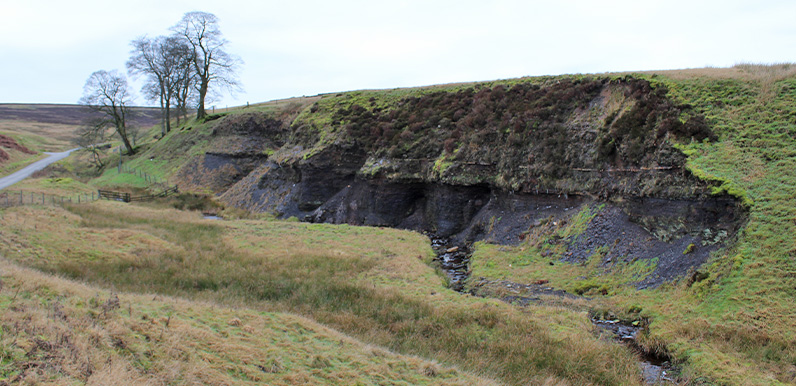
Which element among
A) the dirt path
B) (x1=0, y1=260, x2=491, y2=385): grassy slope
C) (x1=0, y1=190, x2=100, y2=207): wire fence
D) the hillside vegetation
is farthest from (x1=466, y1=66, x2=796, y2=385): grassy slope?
the dirt path

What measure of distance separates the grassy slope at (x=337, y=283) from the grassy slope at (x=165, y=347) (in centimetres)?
168

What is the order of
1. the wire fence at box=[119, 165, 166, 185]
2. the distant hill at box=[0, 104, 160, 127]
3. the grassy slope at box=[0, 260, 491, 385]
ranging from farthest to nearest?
the distant hill at box=[0, 104, 160, 127]
the wire fence at box=[119, 165, 166, 185]
the grassy slope at box=[0, 260, 491, 385]

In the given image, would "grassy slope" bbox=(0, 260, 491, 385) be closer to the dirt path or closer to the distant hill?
the dirt path

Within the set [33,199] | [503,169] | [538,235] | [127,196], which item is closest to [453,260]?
[538,235]

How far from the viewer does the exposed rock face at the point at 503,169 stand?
59.9 feet

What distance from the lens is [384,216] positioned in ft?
106

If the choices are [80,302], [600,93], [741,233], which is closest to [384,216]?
[600,93]

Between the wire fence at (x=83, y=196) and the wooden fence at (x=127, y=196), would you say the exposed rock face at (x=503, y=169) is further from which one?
the wire fence at (x=83, y=196)

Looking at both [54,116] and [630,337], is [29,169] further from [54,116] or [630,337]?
[54,116]

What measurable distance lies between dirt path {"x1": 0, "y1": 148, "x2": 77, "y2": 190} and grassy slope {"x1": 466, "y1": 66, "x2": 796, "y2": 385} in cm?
3926

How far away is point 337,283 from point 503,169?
1401cm

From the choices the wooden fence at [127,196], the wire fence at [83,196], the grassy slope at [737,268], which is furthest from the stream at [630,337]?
the wooden fence at [127,196]

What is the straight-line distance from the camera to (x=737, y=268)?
1355 cm

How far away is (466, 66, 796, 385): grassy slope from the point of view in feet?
36.0
